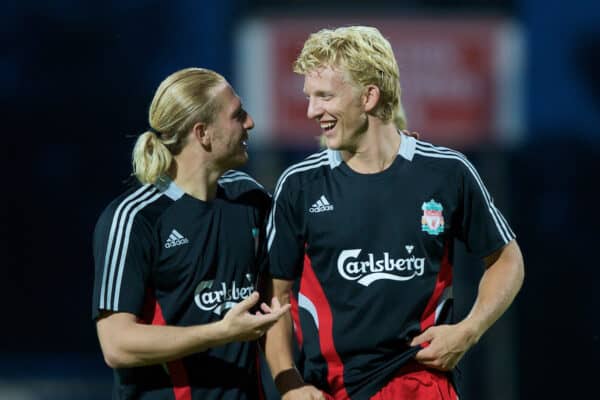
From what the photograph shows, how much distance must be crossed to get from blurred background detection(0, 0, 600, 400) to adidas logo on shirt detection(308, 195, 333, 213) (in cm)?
513

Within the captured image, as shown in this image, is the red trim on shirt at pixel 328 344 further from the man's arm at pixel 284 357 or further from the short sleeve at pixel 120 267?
the short sleeve at pixel 120 267

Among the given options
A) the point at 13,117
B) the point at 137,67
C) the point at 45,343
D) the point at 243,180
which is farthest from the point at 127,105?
the point at 243,180

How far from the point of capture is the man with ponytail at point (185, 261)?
4.16 metres

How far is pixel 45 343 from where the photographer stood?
10.0 metres

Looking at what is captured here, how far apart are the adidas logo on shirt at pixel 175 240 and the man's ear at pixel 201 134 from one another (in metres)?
0.34

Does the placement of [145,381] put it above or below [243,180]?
below

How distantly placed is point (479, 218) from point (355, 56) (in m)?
0.69

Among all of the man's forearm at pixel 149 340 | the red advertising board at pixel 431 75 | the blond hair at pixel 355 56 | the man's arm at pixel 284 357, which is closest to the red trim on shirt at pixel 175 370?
the man's forearm at pixel 149 340

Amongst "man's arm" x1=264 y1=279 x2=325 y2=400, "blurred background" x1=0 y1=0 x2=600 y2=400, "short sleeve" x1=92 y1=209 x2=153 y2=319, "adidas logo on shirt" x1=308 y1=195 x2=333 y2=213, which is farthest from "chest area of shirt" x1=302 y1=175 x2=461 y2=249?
"blurred background" x1=0 y1=0 x2=600 y2=400

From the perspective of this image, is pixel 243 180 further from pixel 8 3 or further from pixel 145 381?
pixel 8 3

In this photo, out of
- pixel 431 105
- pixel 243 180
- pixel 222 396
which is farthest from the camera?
pixel 431 105

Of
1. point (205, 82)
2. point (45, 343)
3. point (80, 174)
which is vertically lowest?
point (45, 343)

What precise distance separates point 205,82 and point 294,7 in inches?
206

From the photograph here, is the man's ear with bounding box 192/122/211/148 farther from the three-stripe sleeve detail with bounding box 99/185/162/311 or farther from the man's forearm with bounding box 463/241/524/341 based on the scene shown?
the man's forearm with bounding box 463/241/524/341
